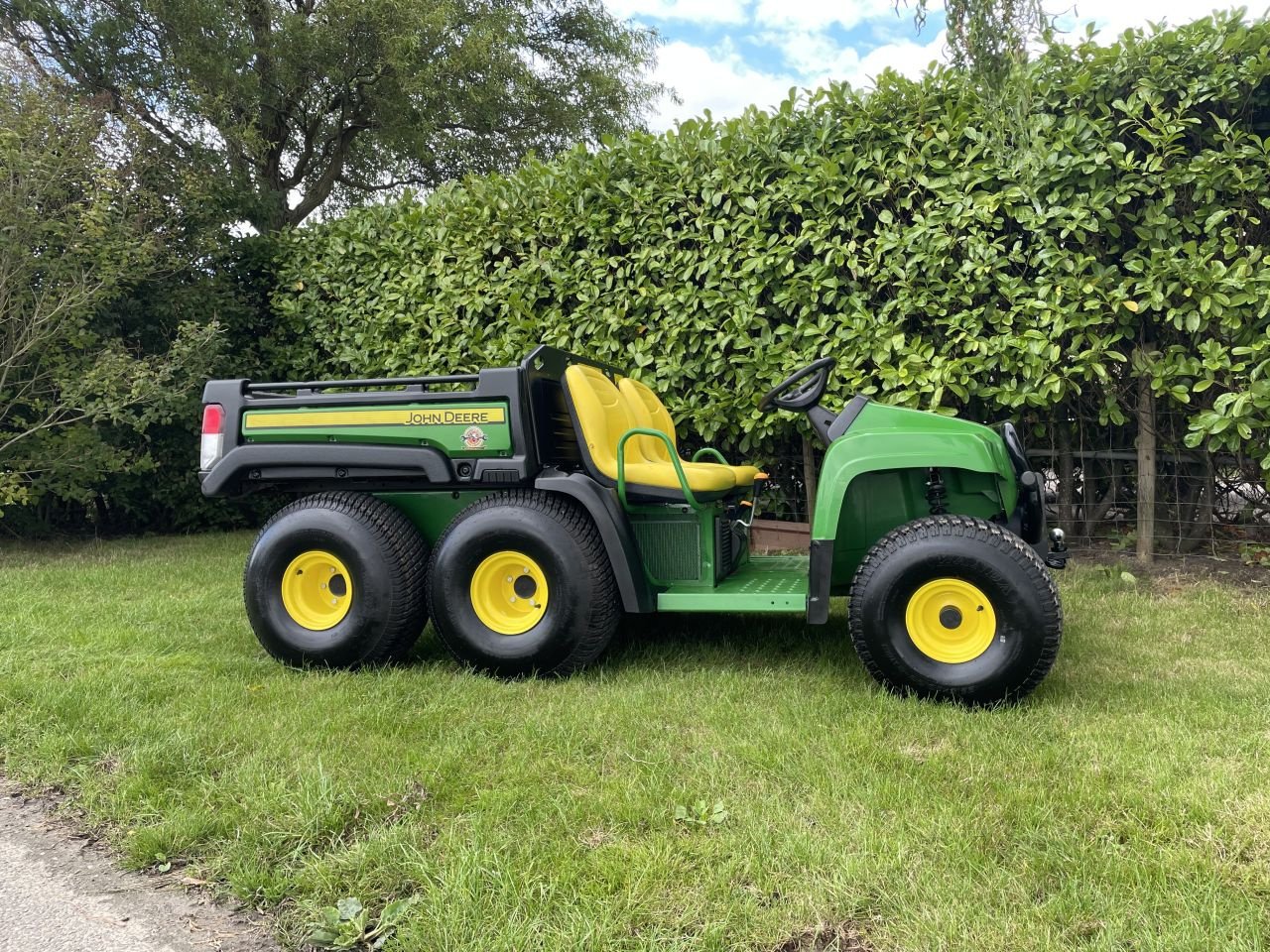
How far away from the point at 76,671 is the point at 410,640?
1368 millimetres

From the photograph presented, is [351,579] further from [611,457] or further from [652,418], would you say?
[652,418]

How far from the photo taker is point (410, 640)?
3.70 metres

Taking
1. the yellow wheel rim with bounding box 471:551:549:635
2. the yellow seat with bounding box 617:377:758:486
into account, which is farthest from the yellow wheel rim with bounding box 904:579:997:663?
the yellow wheel rim with bounding box 471:551:549:635

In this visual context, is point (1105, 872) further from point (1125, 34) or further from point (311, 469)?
point (1125, 34)

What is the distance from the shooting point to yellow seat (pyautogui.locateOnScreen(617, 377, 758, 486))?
4164mm

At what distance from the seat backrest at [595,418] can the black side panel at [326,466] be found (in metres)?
0.61

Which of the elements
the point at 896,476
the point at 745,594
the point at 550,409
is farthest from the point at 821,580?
the point at 550,409

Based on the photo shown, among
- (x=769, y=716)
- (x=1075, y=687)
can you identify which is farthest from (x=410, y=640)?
(x=1075, y=687)

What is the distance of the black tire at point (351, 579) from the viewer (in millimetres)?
3578

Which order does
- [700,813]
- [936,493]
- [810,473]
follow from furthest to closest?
1. [810,473]
2. [936,493]
3. [700,813]

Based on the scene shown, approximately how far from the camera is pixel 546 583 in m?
3.48

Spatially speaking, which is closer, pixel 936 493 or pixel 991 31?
pixel 936 493

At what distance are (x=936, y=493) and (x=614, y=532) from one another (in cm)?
132

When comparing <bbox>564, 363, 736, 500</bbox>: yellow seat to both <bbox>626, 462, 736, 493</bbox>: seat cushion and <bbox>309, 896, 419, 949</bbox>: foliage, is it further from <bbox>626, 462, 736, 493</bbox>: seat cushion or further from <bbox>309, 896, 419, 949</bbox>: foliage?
<bbox>309, 896, 419, 949</bbox>: foliage
